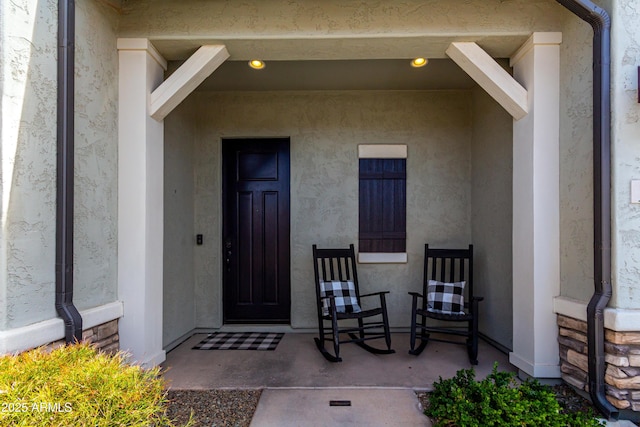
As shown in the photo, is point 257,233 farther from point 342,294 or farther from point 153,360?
point 153,360

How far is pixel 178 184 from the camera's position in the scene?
3.70m

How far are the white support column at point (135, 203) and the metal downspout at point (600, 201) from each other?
112 inches

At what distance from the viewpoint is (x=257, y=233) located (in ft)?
13.5

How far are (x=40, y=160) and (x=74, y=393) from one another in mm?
1231

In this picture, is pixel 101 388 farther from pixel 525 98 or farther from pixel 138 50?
pixel 525 98

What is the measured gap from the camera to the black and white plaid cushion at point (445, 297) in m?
3.46

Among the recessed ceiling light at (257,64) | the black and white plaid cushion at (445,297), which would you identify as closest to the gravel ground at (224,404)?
the black and white plaid cushion at (445,297)

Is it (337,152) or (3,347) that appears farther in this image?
(337,152)

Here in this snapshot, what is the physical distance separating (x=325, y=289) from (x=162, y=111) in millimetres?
2115

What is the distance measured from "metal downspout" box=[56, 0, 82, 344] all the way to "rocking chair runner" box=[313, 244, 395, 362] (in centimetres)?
191

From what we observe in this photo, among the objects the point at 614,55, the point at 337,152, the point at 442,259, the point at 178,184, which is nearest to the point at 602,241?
the point at 614,55

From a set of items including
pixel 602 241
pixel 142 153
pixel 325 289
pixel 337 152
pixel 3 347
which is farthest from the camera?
pixel 337 152

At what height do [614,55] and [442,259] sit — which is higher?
[614,55]

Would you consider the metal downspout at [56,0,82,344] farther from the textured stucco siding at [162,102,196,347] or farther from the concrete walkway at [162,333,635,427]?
the textured stucco siding at [162,102,196,347]
